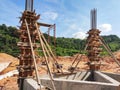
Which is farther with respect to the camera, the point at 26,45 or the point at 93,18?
the point at 93,18

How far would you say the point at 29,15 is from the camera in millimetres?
7656

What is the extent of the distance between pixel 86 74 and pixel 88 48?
1768 mm

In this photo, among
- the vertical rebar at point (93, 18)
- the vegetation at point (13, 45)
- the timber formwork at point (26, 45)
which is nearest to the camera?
the timber formwork at point (26, 45)

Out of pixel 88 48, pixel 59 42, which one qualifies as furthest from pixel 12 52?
pixel 88 48

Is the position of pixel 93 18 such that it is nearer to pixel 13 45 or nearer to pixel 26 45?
pixel 26 45

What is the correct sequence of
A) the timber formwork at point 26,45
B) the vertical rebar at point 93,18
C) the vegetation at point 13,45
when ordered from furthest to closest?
the vegetation at point 13,45 → the vertical rebar at point 93,18 → the timber formwork at point 26,45

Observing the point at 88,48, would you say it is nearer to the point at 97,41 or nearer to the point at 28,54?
the point at 97,41

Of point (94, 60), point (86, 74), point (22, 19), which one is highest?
point (22, 19)

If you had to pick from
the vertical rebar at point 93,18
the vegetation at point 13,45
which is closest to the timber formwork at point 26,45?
the vertical rebar at point 93,18

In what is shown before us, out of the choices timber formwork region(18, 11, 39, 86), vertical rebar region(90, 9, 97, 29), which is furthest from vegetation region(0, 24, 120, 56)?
timber formwork region(18, 11, 39, 86)

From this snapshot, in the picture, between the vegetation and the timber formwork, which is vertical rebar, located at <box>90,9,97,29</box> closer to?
the timber formwork

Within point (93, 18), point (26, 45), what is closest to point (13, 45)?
point (93, 18)

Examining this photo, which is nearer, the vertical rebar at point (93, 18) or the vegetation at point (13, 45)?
the vertical rebar at point (93, 18)

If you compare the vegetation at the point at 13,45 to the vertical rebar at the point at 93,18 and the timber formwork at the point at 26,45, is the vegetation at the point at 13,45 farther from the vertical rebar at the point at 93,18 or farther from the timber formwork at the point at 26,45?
the timber formwork at the point at 26,45
